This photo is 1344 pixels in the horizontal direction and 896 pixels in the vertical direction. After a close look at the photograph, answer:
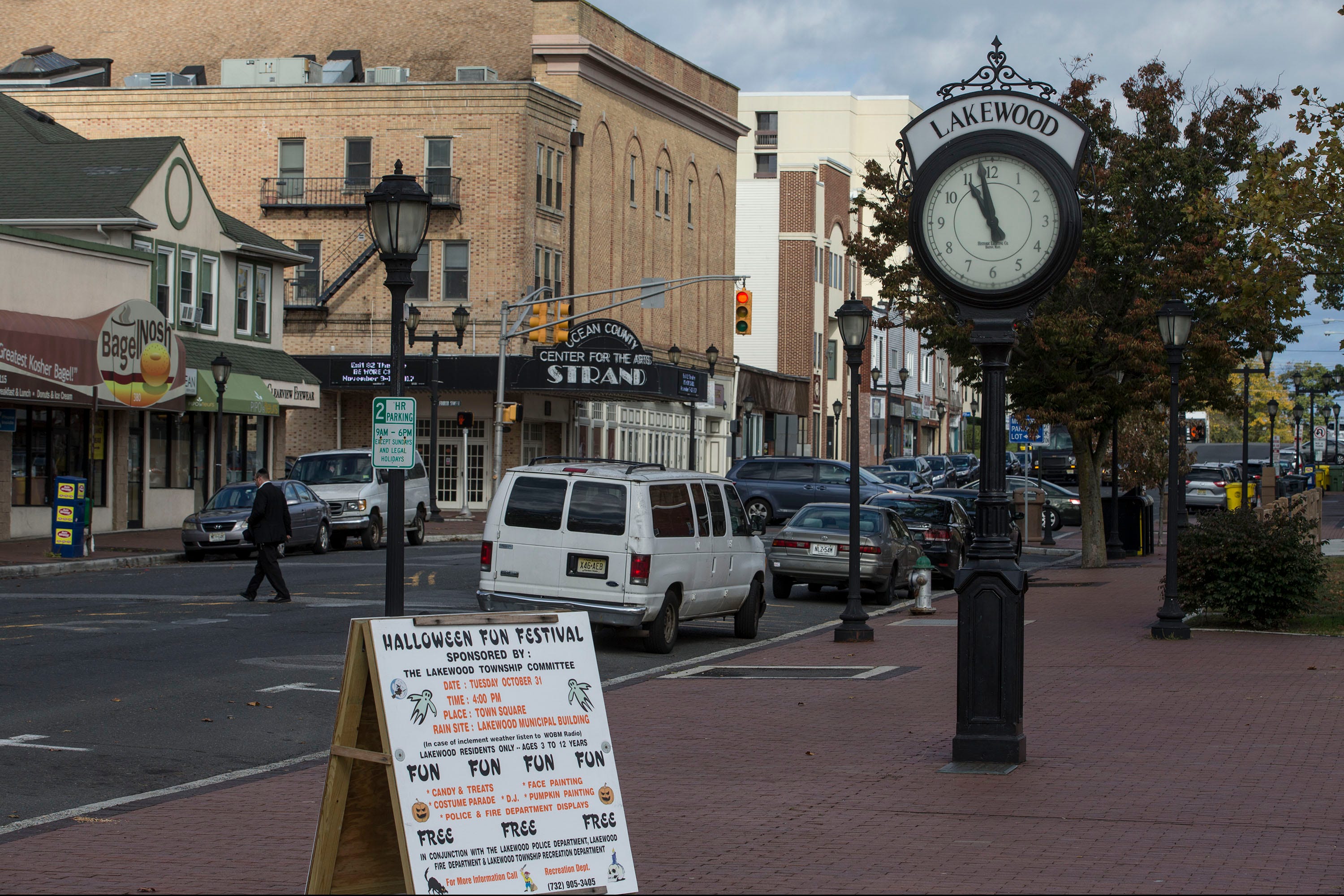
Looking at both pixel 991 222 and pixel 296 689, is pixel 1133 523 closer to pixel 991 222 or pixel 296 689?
pixel 296 689

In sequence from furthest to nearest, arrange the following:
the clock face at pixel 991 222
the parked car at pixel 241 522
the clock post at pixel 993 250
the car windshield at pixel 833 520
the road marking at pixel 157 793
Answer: the parked car at pixel 241 522, the car windshield at pixel 833 520, the clock face at pixel 991 222, the clock post at pixel 993 250, the road marking at pixel 157 793

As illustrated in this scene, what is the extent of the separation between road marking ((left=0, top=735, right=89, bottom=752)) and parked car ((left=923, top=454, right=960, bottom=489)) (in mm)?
45396

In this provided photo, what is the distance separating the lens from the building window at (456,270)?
5359 centimetres

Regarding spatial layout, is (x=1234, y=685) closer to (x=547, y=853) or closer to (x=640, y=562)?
(x=640, y=562)

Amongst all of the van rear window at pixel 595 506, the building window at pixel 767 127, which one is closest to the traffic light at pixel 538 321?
the van rear window at pixel 595 506

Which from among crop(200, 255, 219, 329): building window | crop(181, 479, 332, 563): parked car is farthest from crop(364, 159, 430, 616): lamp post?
crop(200, 255, 219, 329): building window

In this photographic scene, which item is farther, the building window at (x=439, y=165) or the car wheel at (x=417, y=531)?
→ the building window at (x=439, y=165)

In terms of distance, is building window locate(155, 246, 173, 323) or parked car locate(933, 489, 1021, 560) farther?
building window locate(155, 246, 173, 323)

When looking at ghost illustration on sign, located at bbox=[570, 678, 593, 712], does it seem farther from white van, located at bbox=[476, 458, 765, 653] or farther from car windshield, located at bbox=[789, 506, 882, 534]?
car windshield, located at bbox=[789, 506, 882, 534]

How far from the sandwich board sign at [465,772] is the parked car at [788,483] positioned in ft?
111

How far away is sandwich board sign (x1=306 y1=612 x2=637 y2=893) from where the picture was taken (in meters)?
6.21

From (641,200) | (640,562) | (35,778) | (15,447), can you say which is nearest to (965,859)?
(35,778)

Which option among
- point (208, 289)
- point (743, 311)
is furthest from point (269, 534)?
point (743, 311)

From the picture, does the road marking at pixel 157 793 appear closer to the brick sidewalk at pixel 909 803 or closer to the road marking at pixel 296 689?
the brick sidewalk at pixel 909 803
